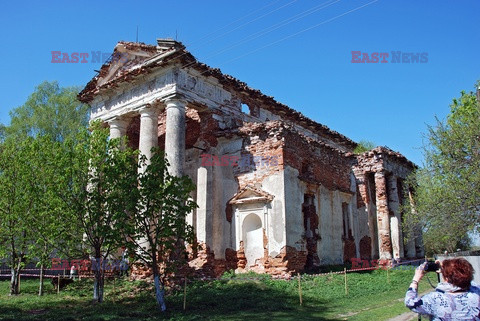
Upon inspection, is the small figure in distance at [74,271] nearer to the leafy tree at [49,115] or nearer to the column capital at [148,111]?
the column capital at [148,111]

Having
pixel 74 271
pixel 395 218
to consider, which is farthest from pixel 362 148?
pixel 74 271

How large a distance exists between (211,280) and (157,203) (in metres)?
5.20

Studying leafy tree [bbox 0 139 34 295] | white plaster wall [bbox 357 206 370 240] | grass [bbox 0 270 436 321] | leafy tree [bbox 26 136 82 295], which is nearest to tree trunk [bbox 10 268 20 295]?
leafy tree [bbox 0 139 34 295]

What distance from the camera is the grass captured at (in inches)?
416

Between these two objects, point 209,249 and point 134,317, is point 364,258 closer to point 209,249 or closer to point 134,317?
point 209,249

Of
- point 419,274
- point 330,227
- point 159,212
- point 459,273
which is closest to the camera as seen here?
point 459,273

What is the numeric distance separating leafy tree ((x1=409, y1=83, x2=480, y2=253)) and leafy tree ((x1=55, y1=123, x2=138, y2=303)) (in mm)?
11554

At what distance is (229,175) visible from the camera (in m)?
18.4

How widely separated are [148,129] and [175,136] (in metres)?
2.11

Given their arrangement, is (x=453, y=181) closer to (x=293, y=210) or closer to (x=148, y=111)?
(x=293, y=210)

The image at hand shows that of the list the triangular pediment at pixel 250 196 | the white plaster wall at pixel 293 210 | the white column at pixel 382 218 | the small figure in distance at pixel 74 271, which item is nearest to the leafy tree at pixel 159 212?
the triangular pediment at pixel 250 196

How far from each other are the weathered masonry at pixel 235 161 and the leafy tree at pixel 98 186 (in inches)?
142

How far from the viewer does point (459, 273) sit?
3.88 meters

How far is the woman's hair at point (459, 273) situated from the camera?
12.7 feet
